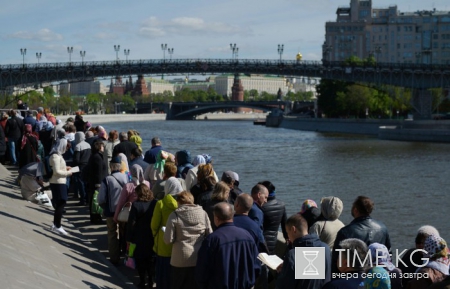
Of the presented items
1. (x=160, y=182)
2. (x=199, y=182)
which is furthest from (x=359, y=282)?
(x=160, y=182)

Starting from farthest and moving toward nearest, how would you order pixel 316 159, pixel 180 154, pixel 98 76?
pixel 98 76 → pixel 316 159 → pixel 180 154

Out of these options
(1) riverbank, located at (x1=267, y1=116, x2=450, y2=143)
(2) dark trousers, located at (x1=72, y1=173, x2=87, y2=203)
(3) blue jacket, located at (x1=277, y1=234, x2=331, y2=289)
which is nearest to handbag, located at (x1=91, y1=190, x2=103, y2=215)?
(2) dark trousers, located at (x1=72, y1=173, x2=87, y2=203)

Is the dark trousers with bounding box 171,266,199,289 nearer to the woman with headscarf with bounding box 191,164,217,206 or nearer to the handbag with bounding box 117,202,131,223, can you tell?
the woman with headscarf with bounding box 191,164,217,206

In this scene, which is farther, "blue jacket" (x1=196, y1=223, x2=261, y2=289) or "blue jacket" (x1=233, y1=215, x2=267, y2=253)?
"blue jacket" (x1=233, y1=215, x2=267, y2=253)

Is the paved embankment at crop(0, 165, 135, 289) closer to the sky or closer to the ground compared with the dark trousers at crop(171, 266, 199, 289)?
closer to the ground

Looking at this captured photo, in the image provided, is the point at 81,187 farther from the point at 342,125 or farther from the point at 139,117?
the point at 139,117

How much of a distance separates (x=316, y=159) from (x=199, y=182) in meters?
35.9

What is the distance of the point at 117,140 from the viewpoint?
1457 cm

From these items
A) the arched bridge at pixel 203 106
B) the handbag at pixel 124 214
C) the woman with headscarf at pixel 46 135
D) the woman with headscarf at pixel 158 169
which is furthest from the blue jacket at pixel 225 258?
the arched bridge at pixel 203 106

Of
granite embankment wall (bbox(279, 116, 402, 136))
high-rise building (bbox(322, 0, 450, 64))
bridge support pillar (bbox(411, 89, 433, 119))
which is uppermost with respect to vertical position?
high-rise building (bbox(322, 0, 450, 64))

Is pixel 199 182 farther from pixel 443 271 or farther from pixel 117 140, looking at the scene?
pixel 117 140

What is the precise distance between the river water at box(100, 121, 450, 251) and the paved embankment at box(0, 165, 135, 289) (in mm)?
7317

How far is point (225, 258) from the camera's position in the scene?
6.71 m

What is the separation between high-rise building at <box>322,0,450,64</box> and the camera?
127 m
